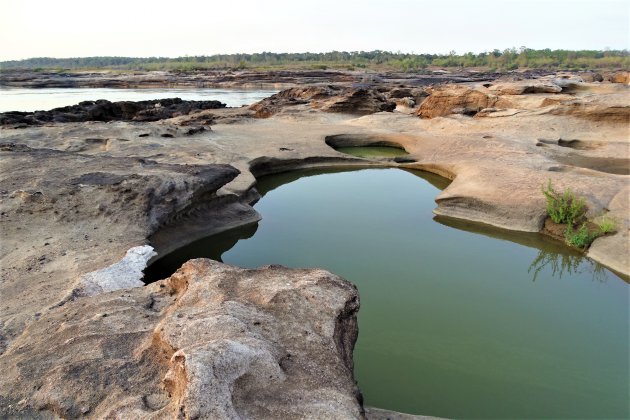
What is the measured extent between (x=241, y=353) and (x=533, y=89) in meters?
15.4

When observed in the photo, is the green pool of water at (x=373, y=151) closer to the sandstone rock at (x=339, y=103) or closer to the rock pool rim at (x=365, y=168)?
the rock pool rim at (x=365, y=168)

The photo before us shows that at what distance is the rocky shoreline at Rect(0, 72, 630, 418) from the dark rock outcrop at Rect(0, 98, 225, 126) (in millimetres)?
295

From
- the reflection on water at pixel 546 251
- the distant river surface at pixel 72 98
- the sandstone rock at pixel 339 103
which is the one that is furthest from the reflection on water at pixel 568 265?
the distant river surface at pixel 72 98

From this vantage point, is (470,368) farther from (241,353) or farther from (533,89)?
(533,89)

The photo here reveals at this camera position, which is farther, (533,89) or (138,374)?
(533,89)

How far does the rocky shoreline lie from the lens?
7.63ft

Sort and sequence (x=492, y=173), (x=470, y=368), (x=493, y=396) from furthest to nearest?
(x=492, y=173) < (x=470, y=368) < (x=493, y=396)

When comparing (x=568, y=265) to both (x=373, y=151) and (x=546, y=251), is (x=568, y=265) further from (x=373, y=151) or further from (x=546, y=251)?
(x=373, y=151)

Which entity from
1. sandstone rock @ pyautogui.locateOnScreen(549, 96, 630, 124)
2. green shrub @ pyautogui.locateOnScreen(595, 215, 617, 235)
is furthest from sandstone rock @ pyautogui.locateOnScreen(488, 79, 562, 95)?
green shrub @ pyautogui.locateOnScreen(595, 215, 617, 235)

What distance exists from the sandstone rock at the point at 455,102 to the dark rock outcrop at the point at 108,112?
8.78m

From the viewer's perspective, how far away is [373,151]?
1286 cm

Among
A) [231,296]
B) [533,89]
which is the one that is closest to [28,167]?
[231,296]

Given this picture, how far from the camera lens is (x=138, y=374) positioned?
2.45 meters

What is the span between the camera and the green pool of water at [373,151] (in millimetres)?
12439
